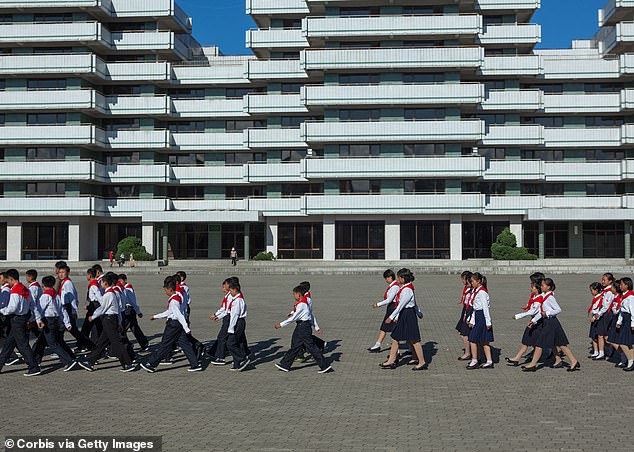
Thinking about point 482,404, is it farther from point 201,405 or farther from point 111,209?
point 111,209

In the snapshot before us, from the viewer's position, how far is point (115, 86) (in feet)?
193

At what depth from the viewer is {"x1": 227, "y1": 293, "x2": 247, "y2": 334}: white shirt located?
13.0m

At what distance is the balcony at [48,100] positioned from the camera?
5512cm

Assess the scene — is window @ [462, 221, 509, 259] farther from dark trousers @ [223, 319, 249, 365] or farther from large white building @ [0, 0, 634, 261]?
dark trousers @ [223, 319, 249, 365]

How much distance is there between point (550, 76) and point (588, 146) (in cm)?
629

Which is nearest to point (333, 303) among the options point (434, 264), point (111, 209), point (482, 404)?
point (482, 404)

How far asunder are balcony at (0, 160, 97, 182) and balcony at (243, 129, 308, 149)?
488 inches

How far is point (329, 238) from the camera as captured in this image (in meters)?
54.9

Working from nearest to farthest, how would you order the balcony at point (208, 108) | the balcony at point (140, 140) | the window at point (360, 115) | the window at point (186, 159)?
the window at point (360, 115) → the balcony at point (140, 140) → the balcony at point (208, 108) → the window at point (186, 159)

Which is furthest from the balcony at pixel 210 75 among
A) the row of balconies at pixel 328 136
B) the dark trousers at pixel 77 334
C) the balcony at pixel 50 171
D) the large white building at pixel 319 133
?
the dark trousers at pixel 77 334

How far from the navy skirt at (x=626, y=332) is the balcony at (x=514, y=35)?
46.8 metres

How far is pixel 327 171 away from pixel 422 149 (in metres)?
7.37

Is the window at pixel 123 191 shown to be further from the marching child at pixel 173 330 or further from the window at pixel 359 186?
the marching child at pixel 173 330

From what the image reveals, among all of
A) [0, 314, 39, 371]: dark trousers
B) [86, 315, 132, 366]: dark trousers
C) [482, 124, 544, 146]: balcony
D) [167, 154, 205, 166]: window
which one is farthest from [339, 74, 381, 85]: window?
[0, 314, 39, 371]: dark trousers
